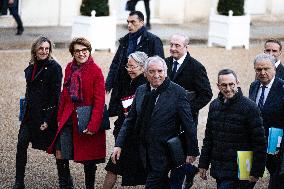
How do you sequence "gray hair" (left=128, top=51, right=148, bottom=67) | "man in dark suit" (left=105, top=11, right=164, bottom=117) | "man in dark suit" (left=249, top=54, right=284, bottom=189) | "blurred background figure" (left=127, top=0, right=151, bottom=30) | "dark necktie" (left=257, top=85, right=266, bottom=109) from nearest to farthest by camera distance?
1. "man in dark suit" (left=249, top=54, right=284, bottom=189)
2. "dark necktie" (left=257, top=85, right=266, bottom=109)
3. "gray hair" (left=128, top=51, right=148, bottom=67)
4. "man in dark suit" (left=105, top=11, right=164, bottom=117)
5. "blurred background figure" (left=127, top=0, right=151, bottom=30)

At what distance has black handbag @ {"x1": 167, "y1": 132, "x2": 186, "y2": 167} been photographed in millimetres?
8055

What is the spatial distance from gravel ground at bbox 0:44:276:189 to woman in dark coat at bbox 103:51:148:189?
1.10 metres

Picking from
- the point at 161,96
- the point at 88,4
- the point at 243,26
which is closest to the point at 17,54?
the point at 88,4

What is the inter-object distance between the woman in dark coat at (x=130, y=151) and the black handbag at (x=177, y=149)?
1.58 ft

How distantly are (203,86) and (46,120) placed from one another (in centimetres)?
170

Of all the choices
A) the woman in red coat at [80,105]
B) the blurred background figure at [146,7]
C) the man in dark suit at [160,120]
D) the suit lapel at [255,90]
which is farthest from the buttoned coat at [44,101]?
the blurred background figure at [146,7]

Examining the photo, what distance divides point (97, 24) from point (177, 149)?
11.5m

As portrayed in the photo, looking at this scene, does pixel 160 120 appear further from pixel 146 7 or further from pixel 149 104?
pixel 146 7

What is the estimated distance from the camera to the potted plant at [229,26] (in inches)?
824

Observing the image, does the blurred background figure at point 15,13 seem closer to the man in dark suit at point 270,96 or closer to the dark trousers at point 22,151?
the dark trousers at point 22,151

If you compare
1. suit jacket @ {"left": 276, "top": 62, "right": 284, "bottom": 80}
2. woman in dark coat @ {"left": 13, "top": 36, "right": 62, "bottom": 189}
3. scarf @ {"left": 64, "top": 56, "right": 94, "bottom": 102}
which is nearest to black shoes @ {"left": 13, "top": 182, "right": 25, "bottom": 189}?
woman in dark coat @ {"left": 13, "top": 36, "right": 62, "bottom": 189}

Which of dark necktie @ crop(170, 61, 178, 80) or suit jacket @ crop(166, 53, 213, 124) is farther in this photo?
dark necktie @ crop(170, 61, 178, 80)

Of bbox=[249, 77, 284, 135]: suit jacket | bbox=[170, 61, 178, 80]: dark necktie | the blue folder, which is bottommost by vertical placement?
the blue folder

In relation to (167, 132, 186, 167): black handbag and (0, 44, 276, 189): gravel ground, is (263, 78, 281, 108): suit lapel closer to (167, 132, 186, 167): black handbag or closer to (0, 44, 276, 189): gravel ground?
(167, 132, 186, 167): black handbag
